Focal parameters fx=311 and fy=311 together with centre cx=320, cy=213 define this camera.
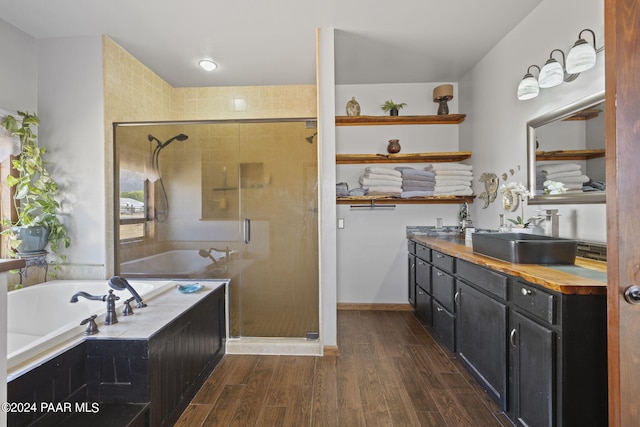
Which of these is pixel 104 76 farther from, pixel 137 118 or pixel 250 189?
pixel 250 189

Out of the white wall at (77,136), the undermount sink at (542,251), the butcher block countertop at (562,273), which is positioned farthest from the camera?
the white wall at (77,136)

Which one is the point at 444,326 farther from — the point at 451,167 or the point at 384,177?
the point at 451,167

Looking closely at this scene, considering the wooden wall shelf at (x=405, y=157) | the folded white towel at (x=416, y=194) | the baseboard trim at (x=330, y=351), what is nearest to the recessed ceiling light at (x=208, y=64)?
the wooden wall shelf at (x=405, y=157)

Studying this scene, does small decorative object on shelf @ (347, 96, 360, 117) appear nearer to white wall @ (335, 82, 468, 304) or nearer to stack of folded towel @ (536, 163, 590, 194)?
white wall @ (335, 82, 468, 304)

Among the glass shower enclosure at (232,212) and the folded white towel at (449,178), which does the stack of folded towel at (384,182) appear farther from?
the glass shower enclosure at (232,212)

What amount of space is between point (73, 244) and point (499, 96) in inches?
148

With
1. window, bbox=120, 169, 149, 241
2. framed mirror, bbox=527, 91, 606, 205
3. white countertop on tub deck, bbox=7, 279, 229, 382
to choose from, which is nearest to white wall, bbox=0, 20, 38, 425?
window, bbox=120, 169, 149, 241

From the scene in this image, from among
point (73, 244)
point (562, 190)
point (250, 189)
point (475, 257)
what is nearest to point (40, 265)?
point (73, 244)

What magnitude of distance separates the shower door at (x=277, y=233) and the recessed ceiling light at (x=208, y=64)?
0.96 metres

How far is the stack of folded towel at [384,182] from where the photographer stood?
3148 mm

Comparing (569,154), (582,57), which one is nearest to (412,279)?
(569,154)

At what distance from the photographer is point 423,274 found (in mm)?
2836

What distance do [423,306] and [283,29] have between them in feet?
8.70

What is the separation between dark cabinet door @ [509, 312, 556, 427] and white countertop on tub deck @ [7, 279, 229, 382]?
174cm
